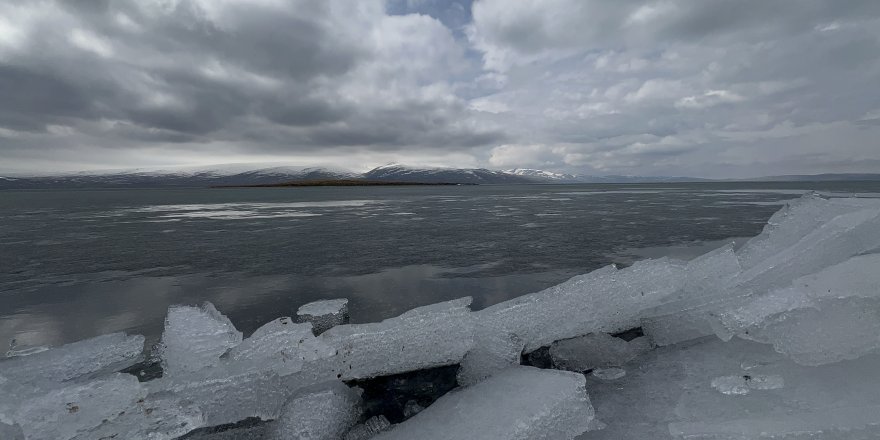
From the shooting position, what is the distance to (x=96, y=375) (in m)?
2.95

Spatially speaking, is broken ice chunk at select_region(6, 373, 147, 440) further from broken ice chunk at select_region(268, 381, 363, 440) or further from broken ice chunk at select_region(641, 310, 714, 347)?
broken ice chunk at select_region(641, 310, 714, 347)

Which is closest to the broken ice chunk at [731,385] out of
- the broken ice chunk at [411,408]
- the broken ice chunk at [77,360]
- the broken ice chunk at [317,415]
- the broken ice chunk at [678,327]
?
the broken ice chunk at [678,327]

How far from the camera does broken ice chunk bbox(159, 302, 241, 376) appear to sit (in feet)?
8.94

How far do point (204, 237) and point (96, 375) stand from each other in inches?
345

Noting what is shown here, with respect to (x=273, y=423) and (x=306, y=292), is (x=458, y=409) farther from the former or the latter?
(x=306, y=292)

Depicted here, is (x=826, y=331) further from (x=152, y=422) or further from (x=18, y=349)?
(x=18, y=349)

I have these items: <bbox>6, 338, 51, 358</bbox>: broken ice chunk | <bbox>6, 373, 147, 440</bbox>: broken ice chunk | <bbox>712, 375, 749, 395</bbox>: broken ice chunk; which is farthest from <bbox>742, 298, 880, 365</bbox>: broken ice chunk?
<bbox>6, 338, 51, 358</bbox>: broken ice chunk

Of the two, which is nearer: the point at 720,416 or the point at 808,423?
the point at 808,423

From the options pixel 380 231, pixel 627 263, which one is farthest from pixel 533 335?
pixel 380 231

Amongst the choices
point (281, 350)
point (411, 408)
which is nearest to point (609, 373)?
point (411, 408)

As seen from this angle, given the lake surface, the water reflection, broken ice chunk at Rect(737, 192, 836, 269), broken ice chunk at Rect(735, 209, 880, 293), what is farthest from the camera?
the lake surface

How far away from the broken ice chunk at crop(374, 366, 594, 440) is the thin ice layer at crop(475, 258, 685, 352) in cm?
78

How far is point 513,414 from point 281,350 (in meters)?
1.55

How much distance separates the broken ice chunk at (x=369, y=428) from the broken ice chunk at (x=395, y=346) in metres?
0.38
